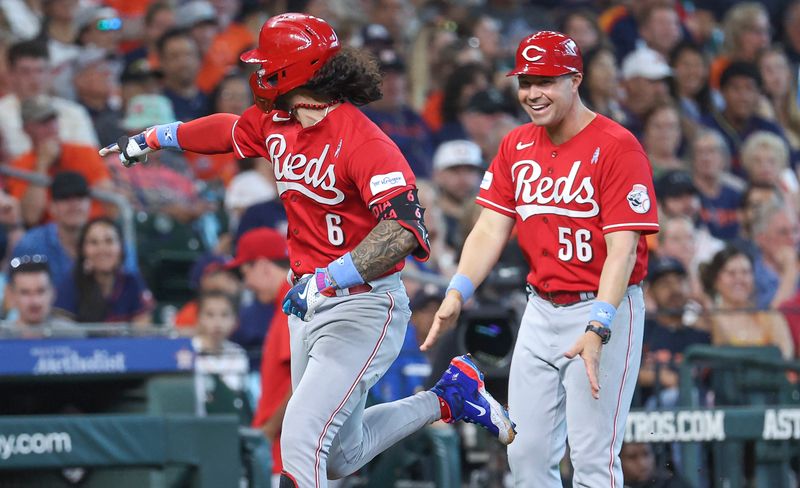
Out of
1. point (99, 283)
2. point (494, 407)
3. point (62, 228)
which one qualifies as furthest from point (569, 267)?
point (62, 228)

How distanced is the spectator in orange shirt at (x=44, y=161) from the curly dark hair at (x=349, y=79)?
474 centimetres

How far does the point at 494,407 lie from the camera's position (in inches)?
225

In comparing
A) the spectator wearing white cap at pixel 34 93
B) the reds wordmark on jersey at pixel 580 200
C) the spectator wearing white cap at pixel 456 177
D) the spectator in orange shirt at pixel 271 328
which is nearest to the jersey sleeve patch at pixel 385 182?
the reds wordmark on jersey at pixel 580 200

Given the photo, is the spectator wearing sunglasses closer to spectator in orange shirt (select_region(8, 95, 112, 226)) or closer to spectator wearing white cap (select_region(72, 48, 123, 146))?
spectator in orange shirt (select_region(8, 95, 112, 226))

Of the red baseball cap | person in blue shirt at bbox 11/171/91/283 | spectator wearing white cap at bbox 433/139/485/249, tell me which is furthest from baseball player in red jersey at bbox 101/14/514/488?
spectator wearing white cap at bbox 433/139/485/249

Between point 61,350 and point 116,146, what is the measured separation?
1.51 meters

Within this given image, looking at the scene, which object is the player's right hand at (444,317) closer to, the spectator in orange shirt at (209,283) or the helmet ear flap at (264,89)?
the helmet ear flap at (264,89)

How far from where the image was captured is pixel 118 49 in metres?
12.2

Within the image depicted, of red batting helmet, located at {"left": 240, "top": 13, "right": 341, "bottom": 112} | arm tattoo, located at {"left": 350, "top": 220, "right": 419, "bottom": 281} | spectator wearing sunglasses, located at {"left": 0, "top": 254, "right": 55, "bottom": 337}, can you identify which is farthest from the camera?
spectator wearing sunglasses, located at {"left": 0, "top": 254, "right": 55, "bottom": 337}

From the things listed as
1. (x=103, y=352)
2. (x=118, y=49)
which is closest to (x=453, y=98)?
(x=118, y=49)

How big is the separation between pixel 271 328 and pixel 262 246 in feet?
3.12

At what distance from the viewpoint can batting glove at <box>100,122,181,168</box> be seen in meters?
5.79

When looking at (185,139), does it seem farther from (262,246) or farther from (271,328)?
(262,246)

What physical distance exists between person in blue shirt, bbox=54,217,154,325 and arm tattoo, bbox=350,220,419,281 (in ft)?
13.4
